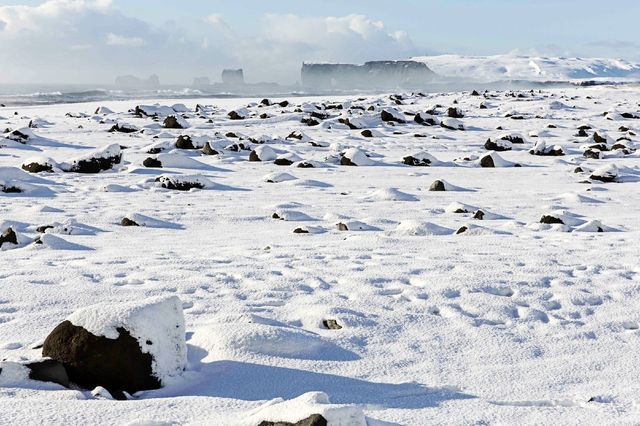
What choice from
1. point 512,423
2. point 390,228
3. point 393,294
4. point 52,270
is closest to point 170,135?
point 390,228

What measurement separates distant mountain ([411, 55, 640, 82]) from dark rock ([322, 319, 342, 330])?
341 ft

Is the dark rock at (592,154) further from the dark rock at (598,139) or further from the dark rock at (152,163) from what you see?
the dark rock at (152,163)

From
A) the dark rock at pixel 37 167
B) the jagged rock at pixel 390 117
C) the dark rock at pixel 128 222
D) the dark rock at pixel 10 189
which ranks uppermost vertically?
the jagged rock at pixel 390 117

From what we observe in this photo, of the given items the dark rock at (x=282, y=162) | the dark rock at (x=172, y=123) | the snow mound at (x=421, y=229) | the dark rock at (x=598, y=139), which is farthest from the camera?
the dark rock at (x=172, y=123)

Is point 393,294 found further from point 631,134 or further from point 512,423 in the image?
point 631,134

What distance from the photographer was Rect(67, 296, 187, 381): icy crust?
10.8ft

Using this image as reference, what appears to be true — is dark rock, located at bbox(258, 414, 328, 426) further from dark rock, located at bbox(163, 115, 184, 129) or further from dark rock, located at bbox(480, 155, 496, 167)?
dark rock, located at bbox(163, 115, 184, 129)

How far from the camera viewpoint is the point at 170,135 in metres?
15.1

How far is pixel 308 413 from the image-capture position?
2492mm

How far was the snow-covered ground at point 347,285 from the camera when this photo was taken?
321 centimetres

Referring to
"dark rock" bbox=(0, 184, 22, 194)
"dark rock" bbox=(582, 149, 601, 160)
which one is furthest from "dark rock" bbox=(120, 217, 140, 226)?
"dark rock" bbox=(582, 149, 601, 160)

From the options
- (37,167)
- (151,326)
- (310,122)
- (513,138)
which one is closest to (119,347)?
(151,326)

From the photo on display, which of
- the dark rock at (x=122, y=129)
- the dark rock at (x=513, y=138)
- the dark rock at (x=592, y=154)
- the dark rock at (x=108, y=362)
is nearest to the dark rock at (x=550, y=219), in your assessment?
the dark rock at (x=108, y=362)

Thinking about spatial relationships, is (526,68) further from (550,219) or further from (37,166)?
(550,219)
